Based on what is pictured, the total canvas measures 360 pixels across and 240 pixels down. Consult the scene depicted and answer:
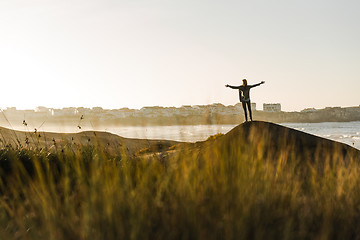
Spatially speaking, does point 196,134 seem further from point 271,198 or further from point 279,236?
point 279,236

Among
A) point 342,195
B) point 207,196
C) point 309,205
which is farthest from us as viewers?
point 342,195

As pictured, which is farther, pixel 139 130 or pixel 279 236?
pixel 139 130

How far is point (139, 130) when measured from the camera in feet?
23.4

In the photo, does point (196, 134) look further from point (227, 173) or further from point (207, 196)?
point (207, 196)

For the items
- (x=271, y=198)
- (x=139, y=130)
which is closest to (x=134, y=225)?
(x=271, y=198)

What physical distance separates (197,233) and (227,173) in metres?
1.39

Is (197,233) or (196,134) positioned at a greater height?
(196,134)

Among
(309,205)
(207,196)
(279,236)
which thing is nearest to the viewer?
(279,236)

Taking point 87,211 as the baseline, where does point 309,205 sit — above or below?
below

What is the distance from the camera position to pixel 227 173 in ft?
13.4

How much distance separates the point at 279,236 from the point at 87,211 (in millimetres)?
1696

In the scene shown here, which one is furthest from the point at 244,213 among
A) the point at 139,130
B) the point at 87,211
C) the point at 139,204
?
the point at 139,130

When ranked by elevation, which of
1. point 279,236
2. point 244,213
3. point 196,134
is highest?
point 196,134

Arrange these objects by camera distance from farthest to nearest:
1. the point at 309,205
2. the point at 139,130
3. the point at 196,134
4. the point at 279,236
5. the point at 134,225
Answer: the point at 139,130, the point at 196,134, the point at 309,205, the point at 279,236, the point at 134,225
